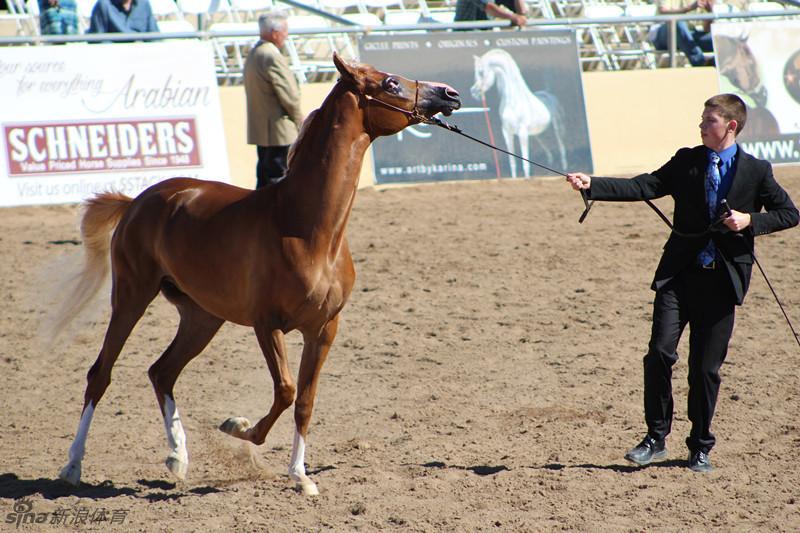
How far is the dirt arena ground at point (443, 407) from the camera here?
4.68m

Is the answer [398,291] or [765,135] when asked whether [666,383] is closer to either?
[398,291]

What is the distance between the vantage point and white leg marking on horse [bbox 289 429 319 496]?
4895 millimetres

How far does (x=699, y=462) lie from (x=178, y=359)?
9.34ft

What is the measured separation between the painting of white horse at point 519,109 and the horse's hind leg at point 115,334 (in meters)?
7.37

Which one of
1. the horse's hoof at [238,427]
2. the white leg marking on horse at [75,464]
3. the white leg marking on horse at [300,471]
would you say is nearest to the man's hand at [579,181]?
the white leg marking on horse at [300,471]

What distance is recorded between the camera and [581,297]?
8.26 metres

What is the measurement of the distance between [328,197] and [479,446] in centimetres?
175

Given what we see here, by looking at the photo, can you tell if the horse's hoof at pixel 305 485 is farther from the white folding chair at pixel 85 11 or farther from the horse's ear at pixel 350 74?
the white folding chair at pixel 85 11

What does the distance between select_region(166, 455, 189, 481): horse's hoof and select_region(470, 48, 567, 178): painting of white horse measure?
778 cm

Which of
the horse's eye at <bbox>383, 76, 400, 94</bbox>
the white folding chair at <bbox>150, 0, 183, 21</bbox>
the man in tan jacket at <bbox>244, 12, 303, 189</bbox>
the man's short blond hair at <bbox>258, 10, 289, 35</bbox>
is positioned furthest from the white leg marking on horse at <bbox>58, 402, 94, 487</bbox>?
the white folding chair at <bbox>150, 0, 183, 21</bbox>

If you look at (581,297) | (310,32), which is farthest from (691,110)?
(581,297)

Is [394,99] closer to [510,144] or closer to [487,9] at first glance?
[510,144]

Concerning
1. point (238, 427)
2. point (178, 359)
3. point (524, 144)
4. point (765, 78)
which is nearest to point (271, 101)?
point (524, 144)

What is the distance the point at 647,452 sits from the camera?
17.0ft
